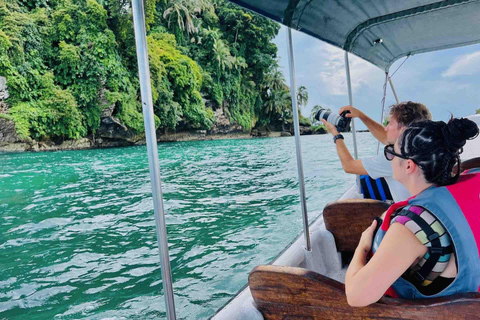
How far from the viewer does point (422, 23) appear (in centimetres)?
216

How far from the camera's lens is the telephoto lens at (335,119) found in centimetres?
142

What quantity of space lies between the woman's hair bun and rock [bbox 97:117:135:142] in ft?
59.4

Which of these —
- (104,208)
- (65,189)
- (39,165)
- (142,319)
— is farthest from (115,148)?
(142,319)

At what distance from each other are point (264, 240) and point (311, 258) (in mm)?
2714

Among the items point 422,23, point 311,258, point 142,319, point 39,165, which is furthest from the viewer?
point 39,165

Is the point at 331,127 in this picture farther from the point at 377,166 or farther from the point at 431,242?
the point at 431,242

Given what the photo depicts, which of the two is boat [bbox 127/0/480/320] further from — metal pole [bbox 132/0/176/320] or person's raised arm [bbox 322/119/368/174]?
person's raised arm [bbox 322/119/368/174]

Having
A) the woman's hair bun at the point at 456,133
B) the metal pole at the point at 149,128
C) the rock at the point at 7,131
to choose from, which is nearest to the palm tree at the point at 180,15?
the rock at the point at 7,131

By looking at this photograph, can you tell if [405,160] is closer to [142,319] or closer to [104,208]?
[142,319]

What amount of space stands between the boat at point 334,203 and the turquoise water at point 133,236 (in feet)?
4.29

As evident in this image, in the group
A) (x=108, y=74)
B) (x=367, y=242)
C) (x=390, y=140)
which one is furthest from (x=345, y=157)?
(x=108, y=74)

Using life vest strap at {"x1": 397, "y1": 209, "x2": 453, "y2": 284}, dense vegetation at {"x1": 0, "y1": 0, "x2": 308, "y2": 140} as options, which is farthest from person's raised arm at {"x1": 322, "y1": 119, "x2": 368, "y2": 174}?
dense vegetation at {"x1": 0, "y1": 0, "x2": 308, "y2": 140}

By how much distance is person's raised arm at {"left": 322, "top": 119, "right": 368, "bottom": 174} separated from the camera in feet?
4.80

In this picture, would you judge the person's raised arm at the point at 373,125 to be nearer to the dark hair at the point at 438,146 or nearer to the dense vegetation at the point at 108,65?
the dark hair at the point at 438,146
